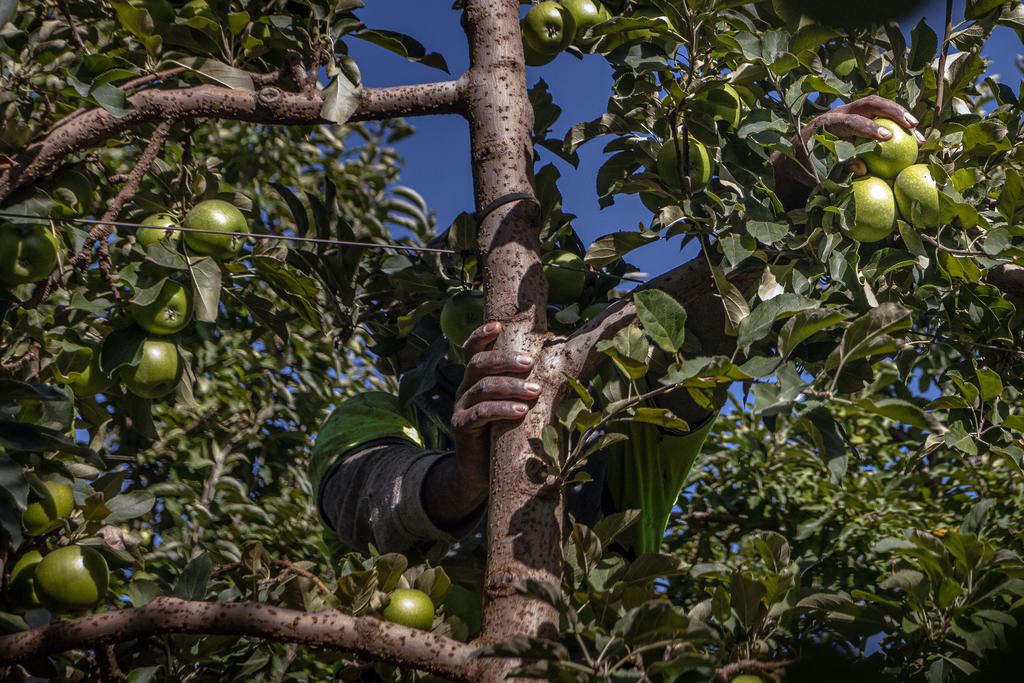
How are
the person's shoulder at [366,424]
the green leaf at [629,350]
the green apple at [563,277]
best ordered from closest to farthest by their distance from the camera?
the green leaf at [629,350]
the green apple at [563,277]
the person's shoulder at [366,424]

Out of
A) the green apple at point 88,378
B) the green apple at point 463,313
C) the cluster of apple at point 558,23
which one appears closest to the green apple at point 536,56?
the cluster of apple at point 558,23

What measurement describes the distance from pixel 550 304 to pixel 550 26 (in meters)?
0.50

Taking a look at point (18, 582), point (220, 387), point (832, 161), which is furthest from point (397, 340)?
point (220, 387)

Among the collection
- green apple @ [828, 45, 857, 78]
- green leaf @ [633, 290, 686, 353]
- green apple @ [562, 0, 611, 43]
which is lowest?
green leaf @ [633, 290, 686, 353]

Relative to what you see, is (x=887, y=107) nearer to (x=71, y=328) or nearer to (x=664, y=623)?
(x=664, y=623)

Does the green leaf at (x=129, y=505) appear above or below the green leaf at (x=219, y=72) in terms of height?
below

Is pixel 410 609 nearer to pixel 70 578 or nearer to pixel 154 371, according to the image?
pixel 70 578

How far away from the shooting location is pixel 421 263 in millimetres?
1656

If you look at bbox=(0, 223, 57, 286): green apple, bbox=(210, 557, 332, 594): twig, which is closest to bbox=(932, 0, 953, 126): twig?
bbox=(210, 557, 332, 594): twig

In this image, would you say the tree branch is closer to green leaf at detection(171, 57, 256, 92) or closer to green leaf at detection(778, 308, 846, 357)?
green leaf at detection(778, 308, 846, 357)

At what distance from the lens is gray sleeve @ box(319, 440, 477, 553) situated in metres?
1.63

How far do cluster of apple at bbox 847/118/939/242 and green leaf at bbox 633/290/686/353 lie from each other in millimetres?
328

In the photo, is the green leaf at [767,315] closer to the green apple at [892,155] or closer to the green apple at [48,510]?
the green apple at [892,155]

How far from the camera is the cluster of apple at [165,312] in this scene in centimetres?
148
